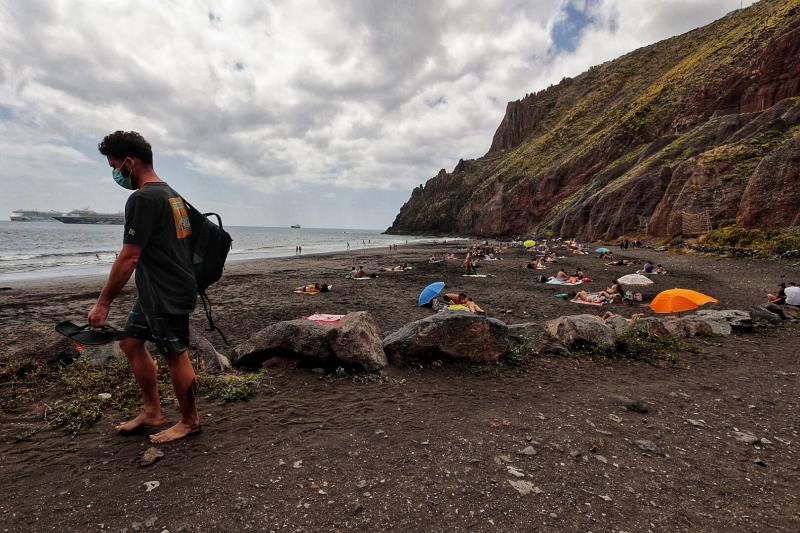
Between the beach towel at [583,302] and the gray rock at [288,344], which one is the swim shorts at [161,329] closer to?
the gray rock at [288,344]

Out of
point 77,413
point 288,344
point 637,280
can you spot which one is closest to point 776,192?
point 637,280

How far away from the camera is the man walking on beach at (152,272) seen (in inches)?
123

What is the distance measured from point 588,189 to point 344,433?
61.5 metres

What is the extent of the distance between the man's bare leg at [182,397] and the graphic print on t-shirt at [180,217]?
3.83ft

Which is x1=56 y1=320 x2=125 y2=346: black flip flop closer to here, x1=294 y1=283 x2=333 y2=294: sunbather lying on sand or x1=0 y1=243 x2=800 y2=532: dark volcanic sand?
x1=0 y1=243 x2=800 y2=532: dark volcanic sand

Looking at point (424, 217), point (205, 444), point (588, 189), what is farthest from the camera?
point (424, 217)

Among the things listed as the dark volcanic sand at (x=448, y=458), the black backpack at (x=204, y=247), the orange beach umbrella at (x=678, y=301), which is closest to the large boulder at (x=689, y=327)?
the dark volcanic sand at (x=448, y=458)

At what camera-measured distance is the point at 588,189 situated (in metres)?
55.7

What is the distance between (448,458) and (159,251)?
3337 millimetres

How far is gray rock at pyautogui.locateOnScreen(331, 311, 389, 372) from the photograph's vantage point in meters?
5.69

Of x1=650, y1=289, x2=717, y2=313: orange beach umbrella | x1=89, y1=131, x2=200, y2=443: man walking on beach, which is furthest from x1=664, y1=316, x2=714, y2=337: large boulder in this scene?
x1=89, y1=131, x2=200, y2=443: man walking on beach

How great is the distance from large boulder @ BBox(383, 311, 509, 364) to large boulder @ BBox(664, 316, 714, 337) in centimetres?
459

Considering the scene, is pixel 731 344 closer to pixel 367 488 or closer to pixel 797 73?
pixel 367 488

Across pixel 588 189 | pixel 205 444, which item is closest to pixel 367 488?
pixel 205 444
